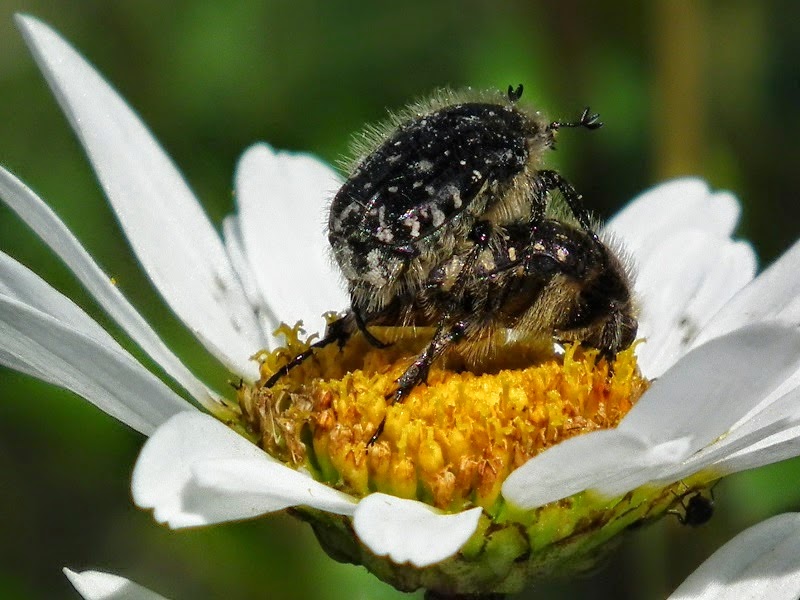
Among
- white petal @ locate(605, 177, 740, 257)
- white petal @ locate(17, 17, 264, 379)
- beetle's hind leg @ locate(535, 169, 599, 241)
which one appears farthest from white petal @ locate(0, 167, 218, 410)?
white petal @ locate(605, 177, 740, 257)

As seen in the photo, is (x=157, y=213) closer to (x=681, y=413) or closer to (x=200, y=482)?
(x=200, y=482)

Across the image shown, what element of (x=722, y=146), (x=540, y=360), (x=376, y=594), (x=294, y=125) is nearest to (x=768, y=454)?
(x=540, y=360)

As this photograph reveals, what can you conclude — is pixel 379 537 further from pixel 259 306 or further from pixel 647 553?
pixel 647 553

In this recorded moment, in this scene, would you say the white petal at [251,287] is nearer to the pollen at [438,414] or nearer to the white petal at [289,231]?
the white petal at [289,231]

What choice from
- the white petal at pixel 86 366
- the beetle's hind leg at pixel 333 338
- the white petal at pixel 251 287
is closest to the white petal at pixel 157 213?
the white petal at pixel 251 287

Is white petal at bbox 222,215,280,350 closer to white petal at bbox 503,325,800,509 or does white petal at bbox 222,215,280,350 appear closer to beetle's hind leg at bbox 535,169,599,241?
beetle's hind leg at bbox 535,169,599,241

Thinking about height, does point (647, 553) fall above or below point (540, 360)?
below
